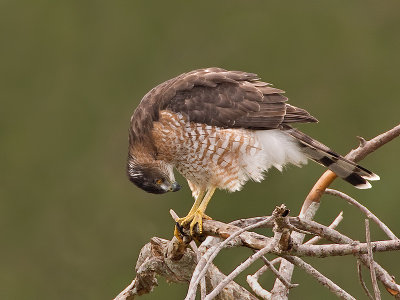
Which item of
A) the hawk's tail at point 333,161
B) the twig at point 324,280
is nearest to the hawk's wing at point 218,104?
the hawk's tail at point 333,161

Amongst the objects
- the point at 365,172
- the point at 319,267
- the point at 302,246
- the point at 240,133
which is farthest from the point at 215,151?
the point at 319,267

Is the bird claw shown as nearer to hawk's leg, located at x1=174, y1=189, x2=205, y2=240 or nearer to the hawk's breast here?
hawk's leg, located at x1=174, y1=189, x2=205, y2=240

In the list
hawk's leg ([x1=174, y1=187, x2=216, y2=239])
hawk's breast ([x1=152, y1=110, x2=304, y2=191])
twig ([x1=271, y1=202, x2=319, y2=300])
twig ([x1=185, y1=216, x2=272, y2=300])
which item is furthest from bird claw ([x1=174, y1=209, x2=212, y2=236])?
twig ([x1=185, y1=216, x2=272, y2=300])

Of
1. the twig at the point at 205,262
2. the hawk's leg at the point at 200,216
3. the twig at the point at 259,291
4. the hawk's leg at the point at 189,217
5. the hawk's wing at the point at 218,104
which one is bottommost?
the twig at the point at 259,291

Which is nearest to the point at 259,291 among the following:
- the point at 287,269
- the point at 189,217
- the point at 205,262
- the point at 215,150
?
the point at 287,269

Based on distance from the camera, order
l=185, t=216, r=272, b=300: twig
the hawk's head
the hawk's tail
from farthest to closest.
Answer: the hawk's head
the hawk's tail
l=185, t=216, r=272, b=300: twig

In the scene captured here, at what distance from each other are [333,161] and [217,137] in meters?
0.55

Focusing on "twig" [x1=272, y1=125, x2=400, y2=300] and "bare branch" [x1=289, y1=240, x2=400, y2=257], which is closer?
"bare branch" [x1=289, y1=240, x2=400, y2=257]

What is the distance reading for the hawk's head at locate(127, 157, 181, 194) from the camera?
12.7ft

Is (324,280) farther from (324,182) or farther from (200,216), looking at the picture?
(200,216)

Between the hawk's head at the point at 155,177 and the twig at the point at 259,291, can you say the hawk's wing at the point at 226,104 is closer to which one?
the hawk's head at the point at 155,177

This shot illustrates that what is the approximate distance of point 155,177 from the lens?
12.7ft

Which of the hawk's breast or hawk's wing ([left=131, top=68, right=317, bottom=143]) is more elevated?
hawk's wing ([left=131, top=68, right=317, bottom=143])

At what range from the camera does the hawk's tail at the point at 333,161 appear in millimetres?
3658
